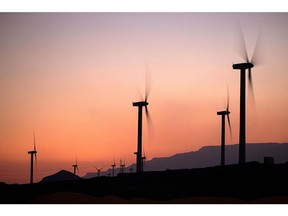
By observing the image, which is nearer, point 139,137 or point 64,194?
point 64,194

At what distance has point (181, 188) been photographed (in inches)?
1109

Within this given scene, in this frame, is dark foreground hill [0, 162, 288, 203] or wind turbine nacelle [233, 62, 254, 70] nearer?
dark foreground hill [0, 162, 288, 203]

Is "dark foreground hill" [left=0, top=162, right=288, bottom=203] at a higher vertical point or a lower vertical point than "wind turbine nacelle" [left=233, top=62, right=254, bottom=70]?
lower

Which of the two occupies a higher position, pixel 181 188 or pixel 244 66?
pixel 244 66

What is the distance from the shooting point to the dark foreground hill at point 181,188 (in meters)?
24.4

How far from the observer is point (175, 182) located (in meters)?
30.5

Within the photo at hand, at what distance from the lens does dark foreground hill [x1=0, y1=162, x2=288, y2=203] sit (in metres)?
24.4
